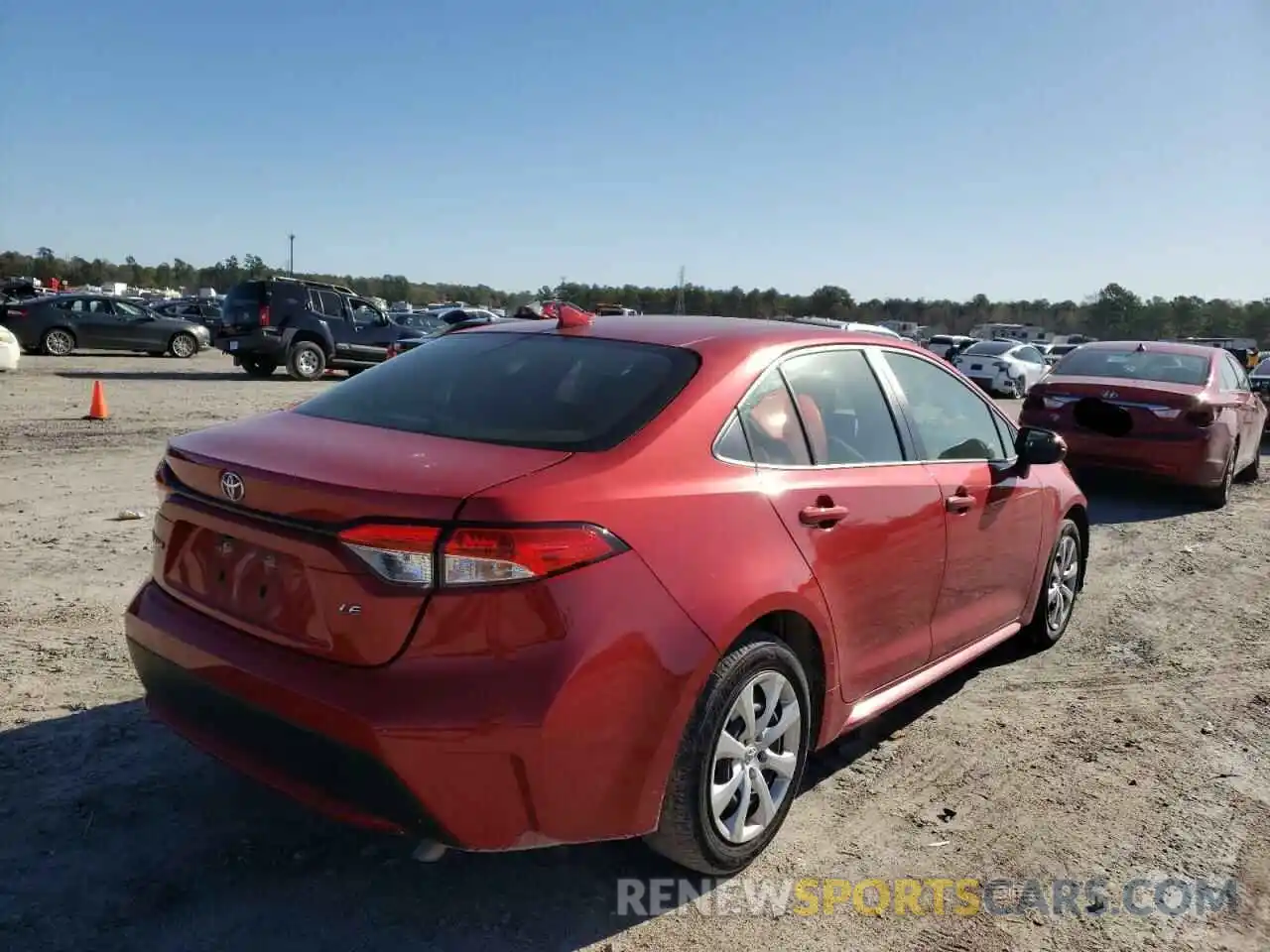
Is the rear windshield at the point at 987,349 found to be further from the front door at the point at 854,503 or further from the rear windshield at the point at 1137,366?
the front door at the point at 854,503

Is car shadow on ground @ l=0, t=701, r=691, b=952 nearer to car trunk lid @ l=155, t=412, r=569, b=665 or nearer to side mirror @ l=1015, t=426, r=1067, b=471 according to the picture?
car trunk lid @ l=155, t=412, r=569, b=665

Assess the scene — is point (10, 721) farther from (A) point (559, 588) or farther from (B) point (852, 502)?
(B) point (852, 502)

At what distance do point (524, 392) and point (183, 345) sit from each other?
82.8ft

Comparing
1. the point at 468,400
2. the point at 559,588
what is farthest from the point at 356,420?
the point at 559,588

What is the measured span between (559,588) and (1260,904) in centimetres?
246

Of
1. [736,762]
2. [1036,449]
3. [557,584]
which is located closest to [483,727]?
[557,584]

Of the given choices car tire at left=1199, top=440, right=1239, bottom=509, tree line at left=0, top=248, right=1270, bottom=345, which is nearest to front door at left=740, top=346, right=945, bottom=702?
car tire at left=1199, top=440, right=1239, bottom=509

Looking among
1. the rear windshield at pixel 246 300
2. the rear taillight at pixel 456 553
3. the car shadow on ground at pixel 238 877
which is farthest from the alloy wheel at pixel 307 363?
the rear taillight at pixel 456 553

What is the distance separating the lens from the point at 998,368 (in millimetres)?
23812

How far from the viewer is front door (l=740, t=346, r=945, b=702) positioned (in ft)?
10.6

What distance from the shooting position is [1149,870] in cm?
326

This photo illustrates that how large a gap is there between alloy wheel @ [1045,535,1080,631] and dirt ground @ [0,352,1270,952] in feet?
0.66

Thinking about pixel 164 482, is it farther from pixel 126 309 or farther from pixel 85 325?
pixel 126 309

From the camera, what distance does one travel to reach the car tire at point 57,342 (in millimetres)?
23359
